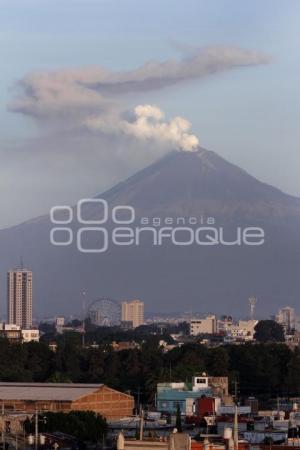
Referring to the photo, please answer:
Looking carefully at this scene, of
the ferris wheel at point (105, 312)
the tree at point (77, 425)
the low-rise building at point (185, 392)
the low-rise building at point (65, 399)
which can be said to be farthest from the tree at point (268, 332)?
the tree at point (77, 425)

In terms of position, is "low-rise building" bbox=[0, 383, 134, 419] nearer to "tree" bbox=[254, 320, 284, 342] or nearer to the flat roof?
the flat roof

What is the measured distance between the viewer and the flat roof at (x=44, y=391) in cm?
5484

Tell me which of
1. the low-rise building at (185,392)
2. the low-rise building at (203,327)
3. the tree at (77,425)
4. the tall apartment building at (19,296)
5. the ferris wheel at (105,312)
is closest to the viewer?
the tree at (77,425)

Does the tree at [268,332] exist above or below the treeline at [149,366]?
above

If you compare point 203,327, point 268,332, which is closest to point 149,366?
point 268,332

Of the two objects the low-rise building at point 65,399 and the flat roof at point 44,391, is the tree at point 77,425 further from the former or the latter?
the flat roof at point 44,391

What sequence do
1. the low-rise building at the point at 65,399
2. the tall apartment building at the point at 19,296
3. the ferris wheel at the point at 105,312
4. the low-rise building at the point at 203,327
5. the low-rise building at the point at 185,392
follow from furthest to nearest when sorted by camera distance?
the tall apartment building at the point at 19,296 < the ferris wheel at the point at 105,312 < the low-rise building at the point at 203,327 < the low-rise building at the point at 185,392 < the low-rise building at the point at 65,399

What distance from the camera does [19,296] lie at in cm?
19250

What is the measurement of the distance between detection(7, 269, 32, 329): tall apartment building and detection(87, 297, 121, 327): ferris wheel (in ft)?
19.9

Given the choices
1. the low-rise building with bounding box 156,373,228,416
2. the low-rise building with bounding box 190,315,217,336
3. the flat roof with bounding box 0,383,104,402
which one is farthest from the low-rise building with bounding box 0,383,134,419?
the low-rise building with bounding box 190,315,217,336

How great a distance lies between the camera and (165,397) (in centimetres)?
6162

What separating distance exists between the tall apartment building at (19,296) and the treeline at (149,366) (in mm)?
102921

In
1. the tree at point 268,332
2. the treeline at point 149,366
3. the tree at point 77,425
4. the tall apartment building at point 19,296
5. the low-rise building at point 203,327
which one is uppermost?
the tall apartment building at point 19,296

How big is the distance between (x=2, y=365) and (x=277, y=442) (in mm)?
40059
